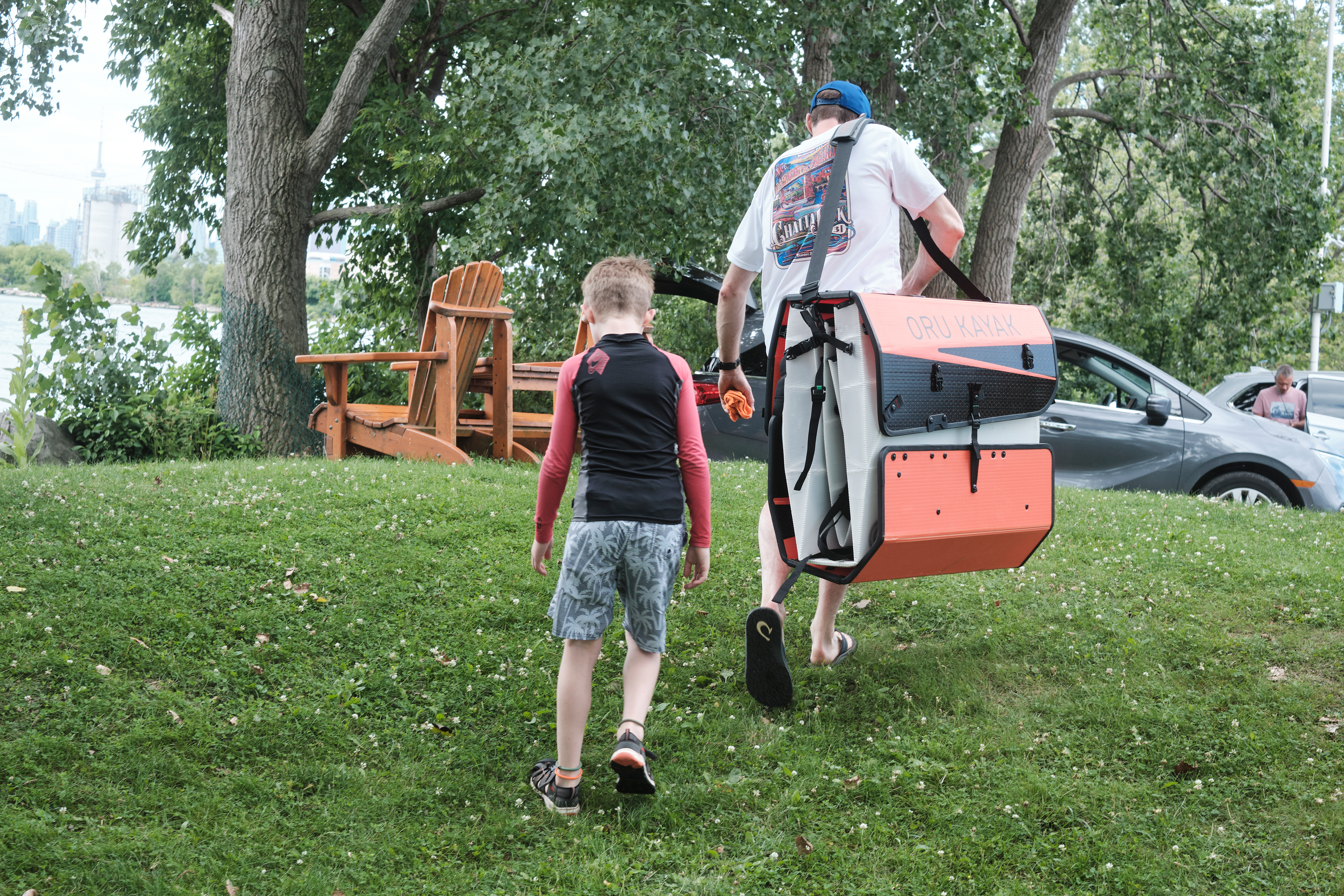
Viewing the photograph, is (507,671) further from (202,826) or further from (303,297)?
(303,297)

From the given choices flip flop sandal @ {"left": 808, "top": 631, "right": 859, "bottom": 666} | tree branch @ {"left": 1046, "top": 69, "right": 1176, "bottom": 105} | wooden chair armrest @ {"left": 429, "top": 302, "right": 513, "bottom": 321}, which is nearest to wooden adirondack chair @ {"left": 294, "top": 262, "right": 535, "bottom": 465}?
wooden chair armrest @ {"left": 429, "top": 302, "right": 513, "bottom": 321}

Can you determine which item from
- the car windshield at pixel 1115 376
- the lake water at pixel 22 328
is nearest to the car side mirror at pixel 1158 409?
the car windshield at pixel 1115 376

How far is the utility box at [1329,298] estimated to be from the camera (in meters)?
19.0

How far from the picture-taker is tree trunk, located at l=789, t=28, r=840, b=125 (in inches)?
483

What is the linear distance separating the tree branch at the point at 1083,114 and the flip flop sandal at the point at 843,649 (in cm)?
1303

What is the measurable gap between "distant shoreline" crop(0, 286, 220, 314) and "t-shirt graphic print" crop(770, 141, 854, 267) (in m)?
9.06

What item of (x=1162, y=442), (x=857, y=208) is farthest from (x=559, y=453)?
(x=1162, y=442)

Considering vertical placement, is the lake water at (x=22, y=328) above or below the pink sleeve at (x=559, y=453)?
above

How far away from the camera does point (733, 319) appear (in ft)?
13.8

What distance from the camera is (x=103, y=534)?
17.7 feet

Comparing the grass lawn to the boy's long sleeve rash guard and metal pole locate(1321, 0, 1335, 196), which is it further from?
metal pole locate(1321, 0, 1335, 196)

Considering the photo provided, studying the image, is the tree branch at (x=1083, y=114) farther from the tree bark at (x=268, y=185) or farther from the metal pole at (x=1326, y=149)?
the tree bark at (x=268, y=185)

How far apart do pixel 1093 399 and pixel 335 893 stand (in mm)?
11176

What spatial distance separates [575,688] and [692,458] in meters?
0.86
